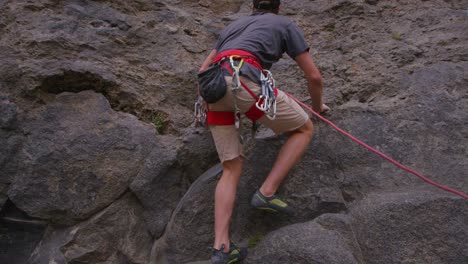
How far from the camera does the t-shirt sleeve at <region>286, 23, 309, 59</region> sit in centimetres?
354

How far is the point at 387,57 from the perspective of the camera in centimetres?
471

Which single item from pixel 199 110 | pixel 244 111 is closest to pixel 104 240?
pixel 199 110

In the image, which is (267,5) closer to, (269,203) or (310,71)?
(310,71)

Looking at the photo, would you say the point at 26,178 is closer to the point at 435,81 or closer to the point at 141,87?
the point at 141,87

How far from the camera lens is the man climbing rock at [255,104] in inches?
134

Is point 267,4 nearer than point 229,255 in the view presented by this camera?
No

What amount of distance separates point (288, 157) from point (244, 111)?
1.69ft

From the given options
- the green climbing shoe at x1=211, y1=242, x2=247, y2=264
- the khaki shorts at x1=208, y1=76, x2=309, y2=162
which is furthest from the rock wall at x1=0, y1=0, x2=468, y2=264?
the khaki shorts at x1=208, y1=76, x2=309, y2=162

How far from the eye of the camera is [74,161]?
4.08 metres

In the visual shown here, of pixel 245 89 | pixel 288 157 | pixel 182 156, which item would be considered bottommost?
pixel 182 156

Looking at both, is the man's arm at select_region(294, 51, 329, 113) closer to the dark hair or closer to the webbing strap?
the dark hair

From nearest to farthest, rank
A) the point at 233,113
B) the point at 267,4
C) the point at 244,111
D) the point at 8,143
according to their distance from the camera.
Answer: the point at 244,111 < the point at 233,113 < the point at 267,4 < the point at 8,143

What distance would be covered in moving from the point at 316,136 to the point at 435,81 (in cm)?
129

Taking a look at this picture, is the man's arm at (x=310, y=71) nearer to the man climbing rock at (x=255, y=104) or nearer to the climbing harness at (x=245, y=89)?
the man climbing rock at (x=255, y=104)
